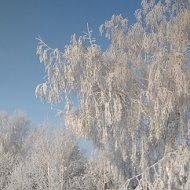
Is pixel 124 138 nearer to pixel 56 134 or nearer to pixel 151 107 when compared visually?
pixel 151 107

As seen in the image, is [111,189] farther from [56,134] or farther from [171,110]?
[56,134]

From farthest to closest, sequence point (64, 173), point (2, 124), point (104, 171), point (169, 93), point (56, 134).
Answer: point (2, 124) < point (56, 134) < point (64, 173) < point (104, 171) < point (169, 93)

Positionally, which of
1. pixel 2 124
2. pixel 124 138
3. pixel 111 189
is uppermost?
pixel 2 124

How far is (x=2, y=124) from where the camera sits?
27516 millimetres

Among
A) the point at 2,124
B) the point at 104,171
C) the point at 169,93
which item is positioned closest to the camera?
the point at 169,93

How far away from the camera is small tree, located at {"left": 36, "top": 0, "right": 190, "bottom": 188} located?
1074 centimetres

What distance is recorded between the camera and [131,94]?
11.3m

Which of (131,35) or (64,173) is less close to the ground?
(131,35)

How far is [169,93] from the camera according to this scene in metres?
10.6

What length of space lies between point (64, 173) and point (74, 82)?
6.20 m

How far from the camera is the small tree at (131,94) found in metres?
10.7

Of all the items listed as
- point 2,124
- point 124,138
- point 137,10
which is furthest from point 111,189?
point 2,124

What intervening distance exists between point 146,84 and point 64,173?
6.15 m

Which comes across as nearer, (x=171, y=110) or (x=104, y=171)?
(x=171, y=110)
